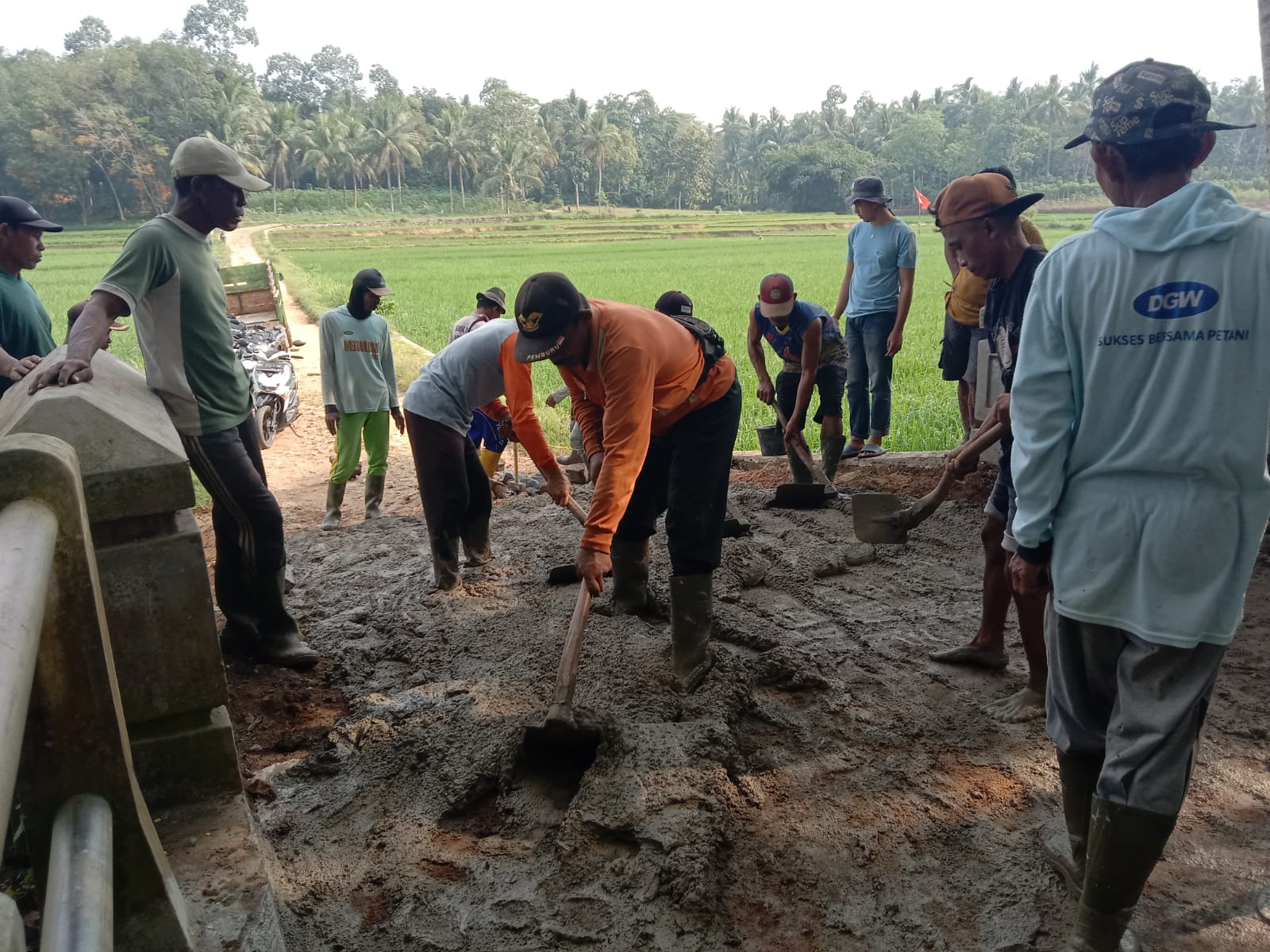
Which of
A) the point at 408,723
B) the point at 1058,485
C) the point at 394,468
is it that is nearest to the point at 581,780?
the point at 408,723

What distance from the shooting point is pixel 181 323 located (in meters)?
3.41

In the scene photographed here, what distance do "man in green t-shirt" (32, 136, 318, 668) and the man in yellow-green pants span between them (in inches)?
89.2

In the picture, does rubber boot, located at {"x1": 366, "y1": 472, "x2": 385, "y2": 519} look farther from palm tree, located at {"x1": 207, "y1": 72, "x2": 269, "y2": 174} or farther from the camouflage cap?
palm tree, located at {"x1": 207, "y1": 72, "x2": 269, "y2": 174}

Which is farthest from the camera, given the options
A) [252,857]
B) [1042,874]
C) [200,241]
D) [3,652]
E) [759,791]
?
[200,241]

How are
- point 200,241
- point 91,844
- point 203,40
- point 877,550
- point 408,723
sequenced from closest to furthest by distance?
1. point 91,844
2. point 408,723
3. point 200,241
4. point 877,550
5. point 203,40

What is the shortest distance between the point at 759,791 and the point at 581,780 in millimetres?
537

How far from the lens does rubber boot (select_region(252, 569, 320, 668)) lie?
12.3ft

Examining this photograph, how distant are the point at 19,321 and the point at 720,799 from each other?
12.2 ft

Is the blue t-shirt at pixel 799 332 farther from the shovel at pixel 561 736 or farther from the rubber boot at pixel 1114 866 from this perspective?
the rubber boot at pixel 1114 866

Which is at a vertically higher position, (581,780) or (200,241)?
(200,241)

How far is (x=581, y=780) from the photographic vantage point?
282 centimetres

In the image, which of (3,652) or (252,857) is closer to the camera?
(3,652)

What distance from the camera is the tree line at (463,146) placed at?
51594 mm

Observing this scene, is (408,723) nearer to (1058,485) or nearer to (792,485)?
(1058,485)
